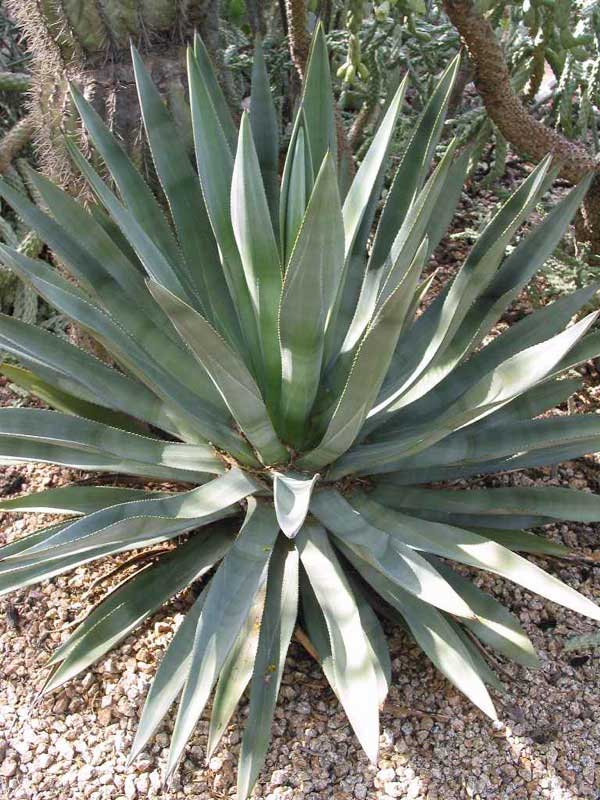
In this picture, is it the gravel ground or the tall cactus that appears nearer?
the gravel ground

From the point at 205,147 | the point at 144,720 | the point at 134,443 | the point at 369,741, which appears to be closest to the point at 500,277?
the point at 205,147

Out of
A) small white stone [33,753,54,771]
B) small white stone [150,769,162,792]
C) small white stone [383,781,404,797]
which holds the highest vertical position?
small white stone [33,753,54,771]

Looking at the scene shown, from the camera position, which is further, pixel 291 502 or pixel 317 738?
pixel 317 738

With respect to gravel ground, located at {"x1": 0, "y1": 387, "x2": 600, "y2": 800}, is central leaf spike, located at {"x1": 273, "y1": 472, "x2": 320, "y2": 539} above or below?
above

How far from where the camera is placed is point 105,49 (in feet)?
6.84

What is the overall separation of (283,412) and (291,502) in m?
0.35

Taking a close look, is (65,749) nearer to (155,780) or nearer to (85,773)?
(85,773)

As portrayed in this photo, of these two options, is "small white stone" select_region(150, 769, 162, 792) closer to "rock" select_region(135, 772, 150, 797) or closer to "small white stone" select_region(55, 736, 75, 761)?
"rock" select_region(135, 772, 150, 797)

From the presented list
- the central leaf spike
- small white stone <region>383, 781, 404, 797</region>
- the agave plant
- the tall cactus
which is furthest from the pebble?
the tall cactus

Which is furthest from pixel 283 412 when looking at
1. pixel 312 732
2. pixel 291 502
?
pixel 312 732

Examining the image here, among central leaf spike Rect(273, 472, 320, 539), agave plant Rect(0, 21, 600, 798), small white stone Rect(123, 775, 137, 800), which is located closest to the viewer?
central leaf spike Rect(273, 472, 320, 539)

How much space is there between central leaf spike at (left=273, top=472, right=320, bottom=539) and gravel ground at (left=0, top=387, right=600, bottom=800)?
0.62m

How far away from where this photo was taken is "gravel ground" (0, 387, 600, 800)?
184 cm

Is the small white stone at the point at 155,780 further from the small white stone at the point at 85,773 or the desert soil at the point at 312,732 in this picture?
the small white stone at the point at 85,773
